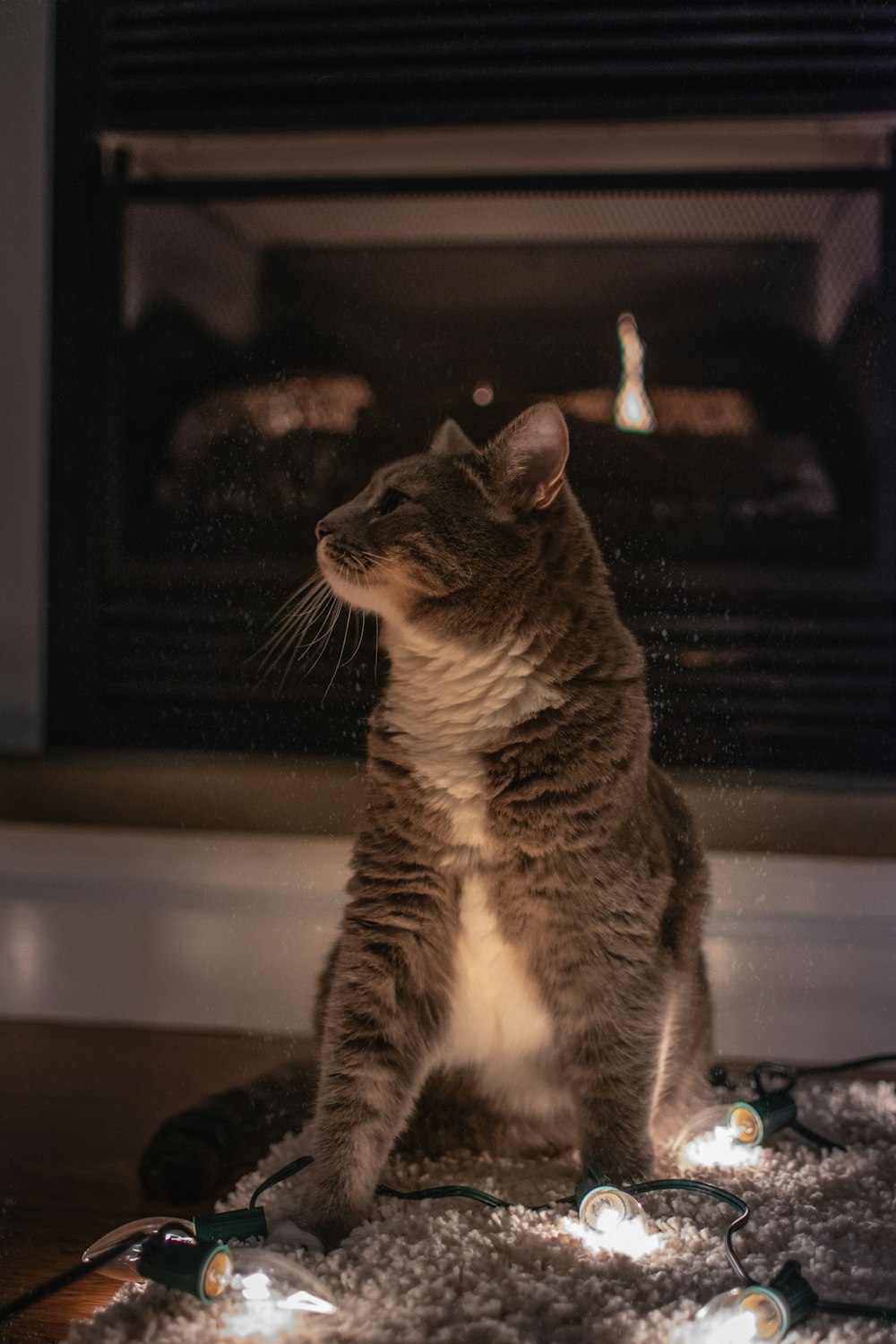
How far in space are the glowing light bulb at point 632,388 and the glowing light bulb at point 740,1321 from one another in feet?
1.87

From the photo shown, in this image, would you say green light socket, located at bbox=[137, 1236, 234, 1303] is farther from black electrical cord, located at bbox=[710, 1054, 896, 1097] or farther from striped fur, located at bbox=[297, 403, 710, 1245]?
black electrical cord, located at bbox=[710, 1054, 896, 1097]

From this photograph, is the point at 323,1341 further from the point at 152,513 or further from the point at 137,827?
the point at 152,513

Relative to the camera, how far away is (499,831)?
763 millimetres

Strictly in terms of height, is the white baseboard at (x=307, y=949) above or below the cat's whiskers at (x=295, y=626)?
below

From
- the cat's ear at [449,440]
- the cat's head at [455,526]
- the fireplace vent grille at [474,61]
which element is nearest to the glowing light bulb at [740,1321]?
the cat's head at [455,526]

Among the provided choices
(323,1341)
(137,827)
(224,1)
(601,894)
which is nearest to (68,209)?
(224,1)

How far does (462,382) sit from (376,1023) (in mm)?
466

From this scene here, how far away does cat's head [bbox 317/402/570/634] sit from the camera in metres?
0.78

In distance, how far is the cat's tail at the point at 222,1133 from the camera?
2.74 ft

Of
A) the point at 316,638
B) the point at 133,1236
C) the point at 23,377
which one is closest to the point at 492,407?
the point at 316,638

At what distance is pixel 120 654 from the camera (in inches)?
34.0

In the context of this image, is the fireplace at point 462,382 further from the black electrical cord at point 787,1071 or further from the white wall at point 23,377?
the black electrical cord at point 787,1071

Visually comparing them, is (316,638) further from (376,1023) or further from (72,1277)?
(72,1277)

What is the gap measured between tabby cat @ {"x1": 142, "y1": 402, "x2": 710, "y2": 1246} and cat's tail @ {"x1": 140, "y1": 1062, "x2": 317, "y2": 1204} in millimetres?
63
